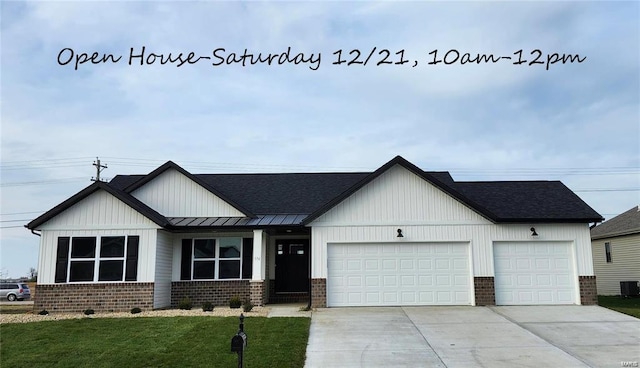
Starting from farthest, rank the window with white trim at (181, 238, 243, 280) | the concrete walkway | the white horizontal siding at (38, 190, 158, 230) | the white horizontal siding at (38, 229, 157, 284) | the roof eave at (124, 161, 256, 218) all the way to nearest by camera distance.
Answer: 1. the roof eave at (124, 161, 256, 218)
2. the window with white trim at (181, 238, 243, 280)
3. the white horizontal siding at (38, 190, 158, 230)
4. the white horizontal siding at (38, 229, 157, 284)
5. the concrete walkway

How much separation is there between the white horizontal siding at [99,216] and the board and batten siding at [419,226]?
19.9ft

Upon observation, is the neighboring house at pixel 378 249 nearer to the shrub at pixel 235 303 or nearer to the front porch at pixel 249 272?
the front porch at pixel 249 272

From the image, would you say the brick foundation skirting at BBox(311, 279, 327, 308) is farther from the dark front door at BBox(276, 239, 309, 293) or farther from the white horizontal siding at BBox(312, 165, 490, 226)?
the dark front door at BBox(276, 239, 309, 293)

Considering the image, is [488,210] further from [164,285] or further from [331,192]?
[164,285]

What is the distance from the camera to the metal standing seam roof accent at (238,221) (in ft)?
59.5

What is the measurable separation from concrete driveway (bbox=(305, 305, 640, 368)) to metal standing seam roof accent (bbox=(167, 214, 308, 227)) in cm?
372

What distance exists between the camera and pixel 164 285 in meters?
18.0

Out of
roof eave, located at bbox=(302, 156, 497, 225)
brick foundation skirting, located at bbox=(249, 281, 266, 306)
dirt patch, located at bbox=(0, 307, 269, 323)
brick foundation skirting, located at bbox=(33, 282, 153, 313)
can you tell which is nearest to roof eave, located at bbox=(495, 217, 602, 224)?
roof eave, located at bbox=(302, 156, 497, 225)

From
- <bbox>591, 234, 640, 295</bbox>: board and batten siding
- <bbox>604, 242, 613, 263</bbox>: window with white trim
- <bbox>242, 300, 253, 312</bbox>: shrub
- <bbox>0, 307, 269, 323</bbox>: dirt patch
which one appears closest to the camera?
<bbox>0, 307, 269, 323</bbox>: dirt patch

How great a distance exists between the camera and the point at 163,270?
1798 centimetres

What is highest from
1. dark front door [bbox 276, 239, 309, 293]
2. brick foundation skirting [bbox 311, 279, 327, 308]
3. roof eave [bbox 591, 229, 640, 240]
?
roof eave [bbox 591, 229, 640, 240]

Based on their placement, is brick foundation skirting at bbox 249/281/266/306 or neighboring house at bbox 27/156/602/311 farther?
brick foundation skirting at bbox 249/281/266/306

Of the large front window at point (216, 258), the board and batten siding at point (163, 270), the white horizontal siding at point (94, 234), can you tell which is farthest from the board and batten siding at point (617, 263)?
the white horizontal siding at point (94, 234)

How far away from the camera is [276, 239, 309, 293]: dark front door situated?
20.2m
